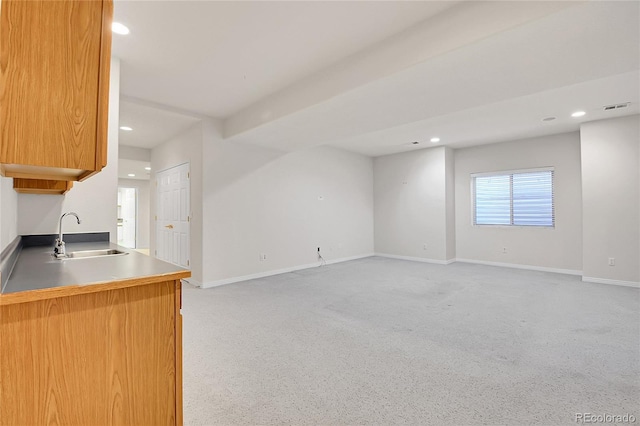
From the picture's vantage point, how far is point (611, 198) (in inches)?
185

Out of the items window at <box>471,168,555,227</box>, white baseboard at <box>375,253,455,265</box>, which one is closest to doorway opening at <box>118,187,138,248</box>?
white baseboard at <box>375,253,455,265</box>

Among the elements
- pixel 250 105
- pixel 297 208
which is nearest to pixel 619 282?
pixel 297 208

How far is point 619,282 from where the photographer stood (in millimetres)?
4656

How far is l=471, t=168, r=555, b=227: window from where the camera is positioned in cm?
589

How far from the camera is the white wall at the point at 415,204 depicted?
21.9 feet

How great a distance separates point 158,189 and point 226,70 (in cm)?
388

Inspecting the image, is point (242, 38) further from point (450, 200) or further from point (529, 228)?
point (529, 228)

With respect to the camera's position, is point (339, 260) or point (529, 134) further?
point (339, 260)

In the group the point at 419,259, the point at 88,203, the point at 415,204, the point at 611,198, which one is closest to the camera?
the point at 88,203

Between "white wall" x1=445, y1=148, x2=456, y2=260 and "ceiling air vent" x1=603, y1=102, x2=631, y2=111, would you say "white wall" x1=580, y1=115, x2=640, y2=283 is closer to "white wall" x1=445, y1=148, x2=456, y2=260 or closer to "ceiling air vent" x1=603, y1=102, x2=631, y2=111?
"ceiling air vent" x1=603, y1=102, x2=631, y2=111

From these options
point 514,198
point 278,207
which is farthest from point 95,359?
point 514,198

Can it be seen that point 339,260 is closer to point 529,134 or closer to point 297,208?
point 297,208

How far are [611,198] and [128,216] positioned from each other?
12314 mm

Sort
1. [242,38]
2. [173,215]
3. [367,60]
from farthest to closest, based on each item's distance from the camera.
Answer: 1. [173,215]
2. [367,60]
3. [242,38]
